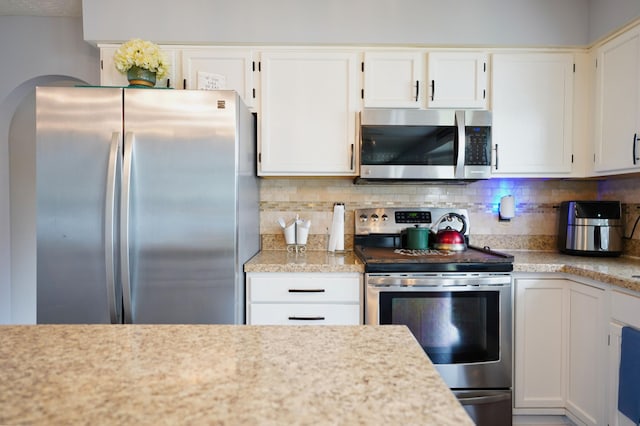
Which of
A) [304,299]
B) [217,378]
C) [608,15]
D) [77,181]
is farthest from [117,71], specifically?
[608,15]

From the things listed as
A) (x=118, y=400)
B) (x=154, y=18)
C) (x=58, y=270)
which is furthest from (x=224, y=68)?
(x=118, y=400)

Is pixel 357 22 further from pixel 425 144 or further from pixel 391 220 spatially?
pixel 391 220

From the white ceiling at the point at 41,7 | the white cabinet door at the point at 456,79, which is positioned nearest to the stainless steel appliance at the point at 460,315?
the white cabinet door at the point at 456,79

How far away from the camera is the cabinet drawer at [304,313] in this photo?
1.91m

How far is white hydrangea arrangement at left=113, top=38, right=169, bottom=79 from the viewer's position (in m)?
1.91

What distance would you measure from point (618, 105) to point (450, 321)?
156 centimetres

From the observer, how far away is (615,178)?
2.32m

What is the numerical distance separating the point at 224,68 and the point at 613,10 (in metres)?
2.27

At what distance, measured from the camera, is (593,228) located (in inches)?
83.4

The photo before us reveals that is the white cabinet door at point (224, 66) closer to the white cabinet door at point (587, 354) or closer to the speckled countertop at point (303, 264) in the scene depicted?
the speckled countertop at point (303, 264)

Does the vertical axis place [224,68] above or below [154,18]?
below

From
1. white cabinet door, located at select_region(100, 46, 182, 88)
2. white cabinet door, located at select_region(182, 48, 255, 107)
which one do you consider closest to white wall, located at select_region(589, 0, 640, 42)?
white cabinet door, located at select_region(182, 48, 255, 107)

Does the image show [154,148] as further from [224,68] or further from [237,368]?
[237,368]

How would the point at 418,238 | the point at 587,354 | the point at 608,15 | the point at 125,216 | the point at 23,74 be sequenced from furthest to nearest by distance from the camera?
1. the point at 23,74
2. the point at 418,238
3. the point at 608,15
4. the point at 587,354
5. the point at 125,216
